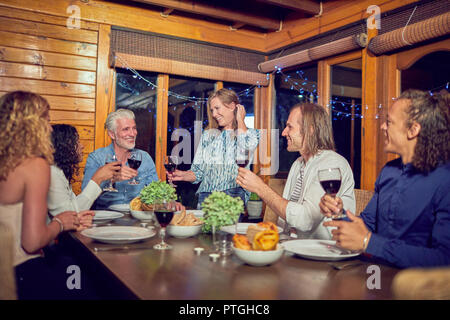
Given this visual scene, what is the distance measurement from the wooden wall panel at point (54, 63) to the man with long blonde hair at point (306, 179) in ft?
8.51

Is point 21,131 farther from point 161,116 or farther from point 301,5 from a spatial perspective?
point 301,5

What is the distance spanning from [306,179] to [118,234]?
3.20 feet

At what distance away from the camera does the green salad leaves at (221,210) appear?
4.37 feet

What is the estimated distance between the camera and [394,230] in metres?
1.46

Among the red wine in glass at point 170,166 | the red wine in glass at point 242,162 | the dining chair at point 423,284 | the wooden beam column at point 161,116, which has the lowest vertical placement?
the dining chair at point 423,284

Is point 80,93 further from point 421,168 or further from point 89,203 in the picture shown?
point 421,168

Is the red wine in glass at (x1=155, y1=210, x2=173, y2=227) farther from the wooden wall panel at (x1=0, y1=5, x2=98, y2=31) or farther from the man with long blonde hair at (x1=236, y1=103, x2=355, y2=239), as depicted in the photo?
the wooden wall panel at (x1=0, y1=5, x2=98, y2=31)

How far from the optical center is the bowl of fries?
1.63 m

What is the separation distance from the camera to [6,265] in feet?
3.26

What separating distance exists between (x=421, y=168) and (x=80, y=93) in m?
3.43

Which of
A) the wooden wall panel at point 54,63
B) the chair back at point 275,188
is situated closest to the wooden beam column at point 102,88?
the wooden wall panel at point 54,63

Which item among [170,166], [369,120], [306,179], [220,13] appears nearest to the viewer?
[306,179]

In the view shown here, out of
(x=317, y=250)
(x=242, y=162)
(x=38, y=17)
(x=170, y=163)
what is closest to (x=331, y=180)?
(x=317, y=250)

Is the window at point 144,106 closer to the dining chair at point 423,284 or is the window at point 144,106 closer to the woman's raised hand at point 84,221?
the woman's raised hand at point 84,221
